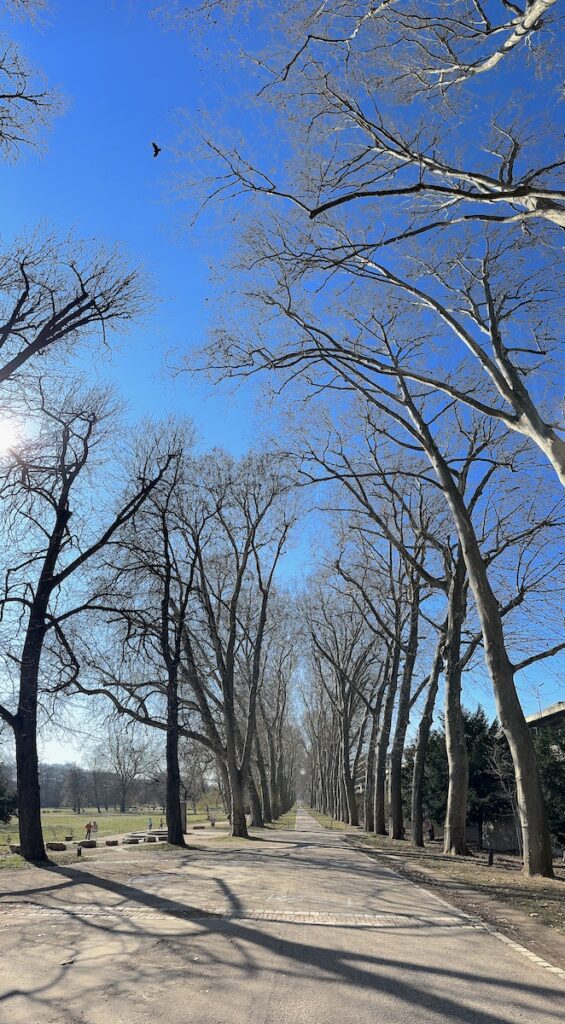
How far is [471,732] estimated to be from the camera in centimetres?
3550

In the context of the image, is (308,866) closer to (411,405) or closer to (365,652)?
(411,405)

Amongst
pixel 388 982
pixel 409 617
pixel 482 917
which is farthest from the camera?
pixel 409 617

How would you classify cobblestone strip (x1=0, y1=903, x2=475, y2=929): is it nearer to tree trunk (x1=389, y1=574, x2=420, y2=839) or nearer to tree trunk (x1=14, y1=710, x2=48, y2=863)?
tree trunk (x1=14, y1=710, x2=48, y2=863)

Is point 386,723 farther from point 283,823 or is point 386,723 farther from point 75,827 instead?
point 75,827

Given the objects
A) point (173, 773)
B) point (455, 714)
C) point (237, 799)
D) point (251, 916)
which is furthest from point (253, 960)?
point (237, 799)

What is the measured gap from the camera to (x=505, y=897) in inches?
371

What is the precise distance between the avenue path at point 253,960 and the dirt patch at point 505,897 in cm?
37

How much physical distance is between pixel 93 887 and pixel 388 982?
6668 millimetres

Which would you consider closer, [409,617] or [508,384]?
[508,384]

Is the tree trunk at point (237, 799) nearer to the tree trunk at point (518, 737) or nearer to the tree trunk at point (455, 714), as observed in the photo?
the tree trunk at point (455, 714)

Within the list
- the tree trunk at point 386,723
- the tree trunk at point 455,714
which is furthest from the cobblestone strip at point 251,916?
the tree trunk at point 386,723

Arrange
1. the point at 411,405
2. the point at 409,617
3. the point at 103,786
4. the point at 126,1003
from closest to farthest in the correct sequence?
the point at 126,1003 → the point at 411,405 → the point at 409,617 → the point at 103,786

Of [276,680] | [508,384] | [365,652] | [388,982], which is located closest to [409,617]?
[365,652]

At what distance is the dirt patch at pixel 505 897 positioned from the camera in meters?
6.97
